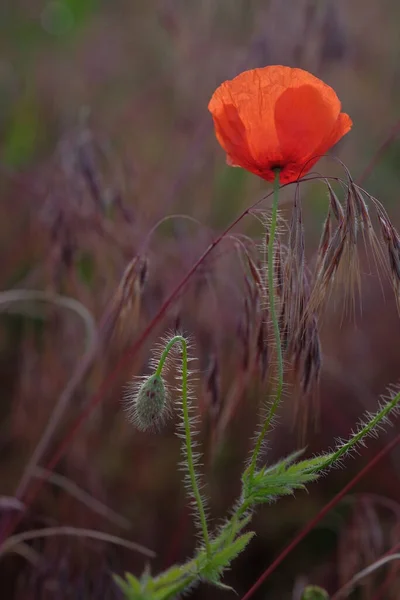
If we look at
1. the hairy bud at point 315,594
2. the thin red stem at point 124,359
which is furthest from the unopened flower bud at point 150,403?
the hairy bud at point 315,594

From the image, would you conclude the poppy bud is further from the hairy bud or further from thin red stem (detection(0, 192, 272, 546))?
the hairy bud

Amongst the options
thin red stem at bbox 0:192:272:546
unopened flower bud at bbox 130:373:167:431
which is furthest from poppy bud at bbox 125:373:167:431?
thin red stem at bbox 0:192:272:546

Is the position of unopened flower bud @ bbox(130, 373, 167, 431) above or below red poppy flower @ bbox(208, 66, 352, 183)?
below

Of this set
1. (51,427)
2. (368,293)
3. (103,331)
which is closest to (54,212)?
(103,331)

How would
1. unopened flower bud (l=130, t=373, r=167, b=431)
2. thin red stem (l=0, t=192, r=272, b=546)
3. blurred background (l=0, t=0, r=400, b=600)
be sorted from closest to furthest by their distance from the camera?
unopened flower bud (l=130, t=373, r=167, b=431), thin red stem (l=0, t=192, r=272, b=546), blurred background (l=0, t=0, r=400, b=600)

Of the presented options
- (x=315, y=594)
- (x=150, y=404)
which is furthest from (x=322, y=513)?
(x=150, y=404)

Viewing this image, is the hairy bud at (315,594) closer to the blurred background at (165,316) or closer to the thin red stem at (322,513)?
the thin red stem at (322,513)
